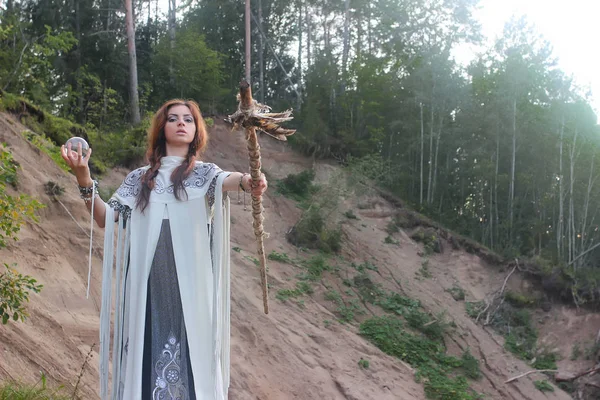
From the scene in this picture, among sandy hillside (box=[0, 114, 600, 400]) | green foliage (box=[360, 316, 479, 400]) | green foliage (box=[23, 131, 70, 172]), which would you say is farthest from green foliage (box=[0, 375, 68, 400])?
green foliage (box=[360, 316, 479, 400])

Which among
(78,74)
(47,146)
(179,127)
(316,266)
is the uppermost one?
(78,74)

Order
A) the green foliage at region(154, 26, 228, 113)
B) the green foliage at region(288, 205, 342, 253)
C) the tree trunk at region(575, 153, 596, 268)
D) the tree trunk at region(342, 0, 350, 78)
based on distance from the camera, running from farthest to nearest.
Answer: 1. the tree trunk at region(342, 0, 350, 78)
2. the green foliage at region(154, 26, 228, 113)
3. the tree trunk at region(575, 153, 596, 268)
4. the green foliage at region(288, 205, 342, 253)

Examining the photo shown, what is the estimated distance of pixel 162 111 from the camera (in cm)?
302

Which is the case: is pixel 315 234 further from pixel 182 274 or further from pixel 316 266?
pixel 182 274

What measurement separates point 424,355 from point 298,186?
19.7 feet

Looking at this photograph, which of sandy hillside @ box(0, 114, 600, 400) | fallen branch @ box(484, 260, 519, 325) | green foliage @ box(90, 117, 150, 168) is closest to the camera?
sandy hillside @ box(0, 114, 600, 400)

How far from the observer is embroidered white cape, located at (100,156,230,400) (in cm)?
272

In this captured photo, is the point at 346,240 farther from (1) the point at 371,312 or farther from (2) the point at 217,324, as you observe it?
(2) the point at 217,324

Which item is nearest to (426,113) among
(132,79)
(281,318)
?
(132,79)

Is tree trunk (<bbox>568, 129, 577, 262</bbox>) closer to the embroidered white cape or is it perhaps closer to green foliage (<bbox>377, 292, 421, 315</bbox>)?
green foliage (<bbox>377, 292, 421, 315</bbox>)

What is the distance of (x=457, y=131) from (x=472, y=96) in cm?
116

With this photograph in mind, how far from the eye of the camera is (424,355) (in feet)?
31.2

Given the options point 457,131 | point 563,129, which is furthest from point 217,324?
point 457,131

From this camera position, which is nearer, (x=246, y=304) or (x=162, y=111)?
(x=162, y=111)
